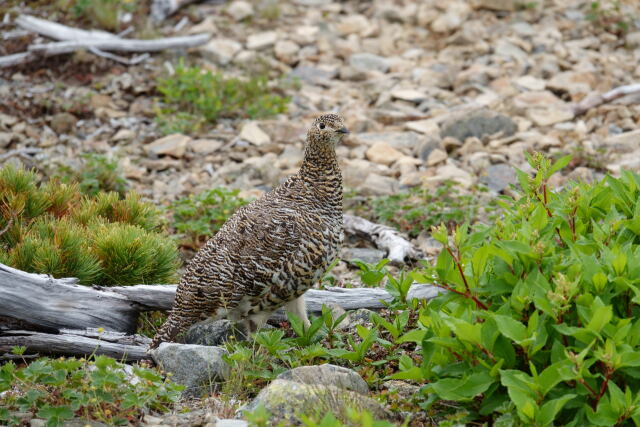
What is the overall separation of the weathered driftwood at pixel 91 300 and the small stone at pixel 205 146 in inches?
175

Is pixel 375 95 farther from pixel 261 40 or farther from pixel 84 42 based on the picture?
pixel 84 42

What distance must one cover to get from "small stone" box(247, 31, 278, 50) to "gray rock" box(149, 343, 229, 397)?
834cm

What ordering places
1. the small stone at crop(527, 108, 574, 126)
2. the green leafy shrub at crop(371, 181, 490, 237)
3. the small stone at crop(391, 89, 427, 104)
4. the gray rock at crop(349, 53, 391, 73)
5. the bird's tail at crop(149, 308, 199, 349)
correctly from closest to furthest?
the bird's tail at crop(149, 308, 199, 349)
the green leafy shrub at crop(371, 181, 490, 237)
the small stone at crop(527, 108, 574, 126)
the small stone at crop(391, 89, 427, 104)
the gray rock at crop(349, 53, 391, 73)

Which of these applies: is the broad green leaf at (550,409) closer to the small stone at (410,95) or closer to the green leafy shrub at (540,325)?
the green leafy shrub at (540,325)

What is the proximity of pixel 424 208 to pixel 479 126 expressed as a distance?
8.01 feet

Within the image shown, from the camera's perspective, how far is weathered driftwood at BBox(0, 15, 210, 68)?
11.6 m

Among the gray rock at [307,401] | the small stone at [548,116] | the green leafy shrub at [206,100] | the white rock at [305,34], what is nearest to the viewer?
the gray rock at [307,401]

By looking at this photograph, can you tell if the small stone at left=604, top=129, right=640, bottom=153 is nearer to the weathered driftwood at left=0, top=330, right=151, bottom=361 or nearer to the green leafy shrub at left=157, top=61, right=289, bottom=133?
the green leafy shrub at left=157, top=61, right=289, bottom=133

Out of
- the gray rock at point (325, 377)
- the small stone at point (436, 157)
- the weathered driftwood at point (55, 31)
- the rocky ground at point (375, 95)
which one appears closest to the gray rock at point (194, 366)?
the gray rock at point (325, 377)

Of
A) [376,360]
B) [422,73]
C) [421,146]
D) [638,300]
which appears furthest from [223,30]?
[638,300]

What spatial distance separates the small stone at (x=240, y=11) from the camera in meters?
13.3

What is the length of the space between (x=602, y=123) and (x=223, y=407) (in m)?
7.45

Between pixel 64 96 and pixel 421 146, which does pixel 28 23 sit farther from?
pixel 421 146

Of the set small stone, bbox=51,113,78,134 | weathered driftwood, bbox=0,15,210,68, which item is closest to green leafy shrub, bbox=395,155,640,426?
small stone, bbox=51,113,78,134
